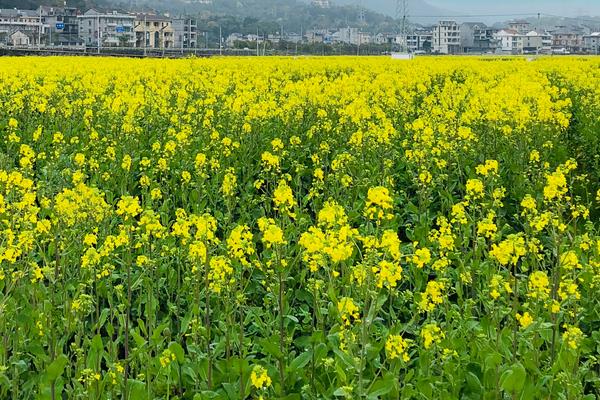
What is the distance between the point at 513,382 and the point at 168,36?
11647cm

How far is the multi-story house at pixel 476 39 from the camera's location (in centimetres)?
15160

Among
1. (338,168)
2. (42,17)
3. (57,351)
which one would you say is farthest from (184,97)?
A: (42,17)

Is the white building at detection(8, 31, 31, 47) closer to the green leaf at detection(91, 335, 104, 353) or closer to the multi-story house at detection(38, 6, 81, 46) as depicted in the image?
the multi-story house at detection(38, 6, 81, 46)

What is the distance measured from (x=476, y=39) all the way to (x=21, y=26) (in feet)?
328

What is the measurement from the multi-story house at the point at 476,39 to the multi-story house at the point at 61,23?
255ft

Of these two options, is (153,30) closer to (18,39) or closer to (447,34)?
(18,39)

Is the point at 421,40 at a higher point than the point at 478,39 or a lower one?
higher

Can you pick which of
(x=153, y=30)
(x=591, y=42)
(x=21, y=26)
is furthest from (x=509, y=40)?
(x=21, y=26)

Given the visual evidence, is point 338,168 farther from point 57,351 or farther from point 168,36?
point 168,36

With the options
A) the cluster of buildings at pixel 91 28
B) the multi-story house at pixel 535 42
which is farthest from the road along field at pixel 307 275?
the multi-story house at pixel 535 42

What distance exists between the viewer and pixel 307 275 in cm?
534

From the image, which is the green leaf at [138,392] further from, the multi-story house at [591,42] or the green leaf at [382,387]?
the multi-story house at [591,42]

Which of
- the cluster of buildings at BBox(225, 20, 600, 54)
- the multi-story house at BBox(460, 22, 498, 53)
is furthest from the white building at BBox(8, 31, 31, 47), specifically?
the multi-story house at BBox(460, 22, 498, 53)

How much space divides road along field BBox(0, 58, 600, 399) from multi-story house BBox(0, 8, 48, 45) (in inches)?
3926
